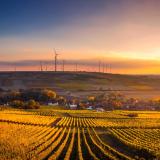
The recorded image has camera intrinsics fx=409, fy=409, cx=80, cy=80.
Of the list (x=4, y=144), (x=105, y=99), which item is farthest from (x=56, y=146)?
(x=105, y=99)

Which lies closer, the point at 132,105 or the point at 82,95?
the point at 132,105

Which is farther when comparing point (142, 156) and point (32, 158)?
point (142, 156)

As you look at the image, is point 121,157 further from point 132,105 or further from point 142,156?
point 132,105

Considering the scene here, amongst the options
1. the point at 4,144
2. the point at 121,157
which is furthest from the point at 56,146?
the point at 121,157

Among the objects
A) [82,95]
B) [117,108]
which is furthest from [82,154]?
[82,95]

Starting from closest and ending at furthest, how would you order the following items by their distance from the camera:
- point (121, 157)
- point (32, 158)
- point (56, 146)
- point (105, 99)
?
1. point (32, 158)
2. point (121, 157)
3. point (56, 146)
4. point (105, 99)

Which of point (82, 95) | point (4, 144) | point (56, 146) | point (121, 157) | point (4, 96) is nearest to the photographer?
point (121, 157)

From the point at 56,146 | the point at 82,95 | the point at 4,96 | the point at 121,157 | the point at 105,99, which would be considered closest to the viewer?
the point at 121,157

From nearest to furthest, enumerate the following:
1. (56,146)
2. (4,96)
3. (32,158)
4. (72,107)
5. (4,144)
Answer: (32,158) → (4,144) → (56,146) → (72,107) → (4,96)

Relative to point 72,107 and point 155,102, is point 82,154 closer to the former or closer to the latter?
point 72,107
